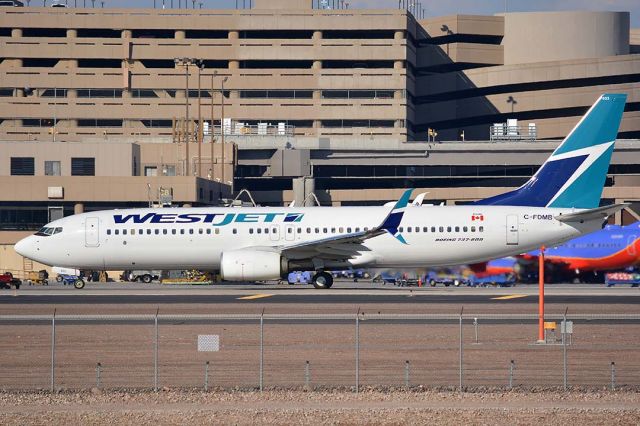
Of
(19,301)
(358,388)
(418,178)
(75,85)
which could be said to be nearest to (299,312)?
(19,301)

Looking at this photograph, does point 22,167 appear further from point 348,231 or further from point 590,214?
point 590,214

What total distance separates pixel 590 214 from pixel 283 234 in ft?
49.1

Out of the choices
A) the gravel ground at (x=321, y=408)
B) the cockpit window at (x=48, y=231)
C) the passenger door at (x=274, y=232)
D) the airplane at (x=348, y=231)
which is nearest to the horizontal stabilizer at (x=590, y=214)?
the airplane at (x=348, y=231)

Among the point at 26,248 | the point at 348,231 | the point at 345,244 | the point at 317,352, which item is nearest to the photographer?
the point at 317,352

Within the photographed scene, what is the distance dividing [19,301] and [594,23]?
113568 millimetres

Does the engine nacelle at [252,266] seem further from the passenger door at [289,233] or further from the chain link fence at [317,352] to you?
the chain link fence at [317,352]

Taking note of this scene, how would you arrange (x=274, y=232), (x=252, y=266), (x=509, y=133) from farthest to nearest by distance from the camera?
(x=509, y=133) → (x=274, y=232) → (x=252, y=266)

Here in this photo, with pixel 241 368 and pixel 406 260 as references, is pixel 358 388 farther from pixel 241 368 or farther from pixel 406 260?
pixel 406 260

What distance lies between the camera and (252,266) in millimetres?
56719

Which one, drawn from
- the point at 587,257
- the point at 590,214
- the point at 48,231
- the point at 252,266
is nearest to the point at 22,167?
the point at 48,231

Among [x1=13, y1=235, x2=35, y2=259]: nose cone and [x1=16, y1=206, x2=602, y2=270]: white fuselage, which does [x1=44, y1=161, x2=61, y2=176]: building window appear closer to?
[x1=13, y1=235, x2=35, y2=259]: nose cone

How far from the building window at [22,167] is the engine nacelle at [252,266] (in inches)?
1809

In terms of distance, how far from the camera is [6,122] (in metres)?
149

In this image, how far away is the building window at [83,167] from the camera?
99.1 meters
